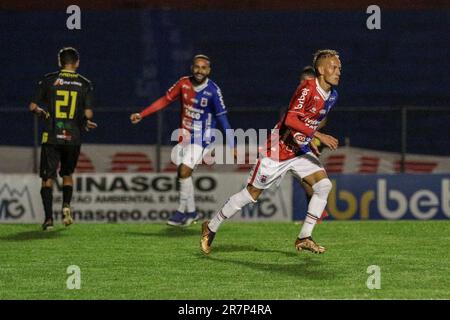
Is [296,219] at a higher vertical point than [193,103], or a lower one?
lower

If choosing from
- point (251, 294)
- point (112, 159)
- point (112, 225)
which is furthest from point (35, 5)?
point (251, 294)

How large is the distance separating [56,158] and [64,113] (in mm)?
576

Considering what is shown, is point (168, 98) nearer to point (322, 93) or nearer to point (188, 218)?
point (188, 218)

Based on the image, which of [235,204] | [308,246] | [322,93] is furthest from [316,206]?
[322,93]

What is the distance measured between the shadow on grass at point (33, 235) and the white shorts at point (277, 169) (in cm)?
340

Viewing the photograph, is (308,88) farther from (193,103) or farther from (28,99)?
(28,99)

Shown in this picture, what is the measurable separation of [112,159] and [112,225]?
3605 mm

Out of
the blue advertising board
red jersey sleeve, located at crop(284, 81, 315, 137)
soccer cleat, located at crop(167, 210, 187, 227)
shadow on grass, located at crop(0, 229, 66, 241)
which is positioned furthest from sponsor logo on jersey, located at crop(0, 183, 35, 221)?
red jersey sleeve, located at crop(284, 81, 315, 137)

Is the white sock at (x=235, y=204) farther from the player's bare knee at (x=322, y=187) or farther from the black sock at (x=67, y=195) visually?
the black sock at (x=67, y=195)

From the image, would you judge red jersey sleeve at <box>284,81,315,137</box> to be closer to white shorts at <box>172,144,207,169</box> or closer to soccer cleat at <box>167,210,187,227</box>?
white shorts at <box>172,144,207,169</box>

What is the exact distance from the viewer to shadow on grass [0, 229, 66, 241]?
13285 millimetres

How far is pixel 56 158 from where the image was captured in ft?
45.5

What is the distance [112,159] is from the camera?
735 inches

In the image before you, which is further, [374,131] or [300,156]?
[374,131]
